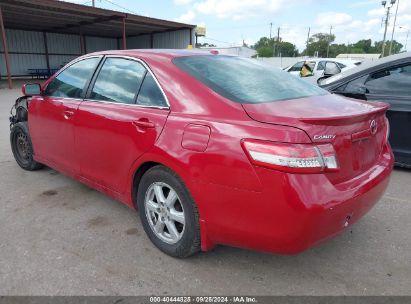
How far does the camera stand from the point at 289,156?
1927mm

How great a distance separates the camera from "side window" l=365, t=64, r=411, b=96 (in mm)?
4510

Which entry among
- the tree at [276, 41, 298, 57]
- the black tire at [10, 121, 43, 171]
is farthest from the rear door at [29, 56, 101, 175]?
the tree at [276, 41, 298, 57]

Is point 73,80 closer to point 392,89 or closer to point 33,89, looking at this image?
point 33,89

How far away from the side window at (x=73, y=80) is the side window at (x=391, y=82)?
354 centimetres

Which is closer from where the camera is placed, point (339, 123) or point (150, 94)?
point (339, 123)

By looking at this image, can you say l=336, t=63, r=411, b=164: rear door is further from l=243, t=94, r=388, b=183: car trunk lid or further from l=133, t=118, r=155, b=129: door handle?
l=133, t=118, r=155, b=129: door handle

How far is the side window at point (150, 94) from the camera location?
261 centimetres

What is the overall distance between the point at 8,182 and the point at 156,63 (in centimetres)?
270

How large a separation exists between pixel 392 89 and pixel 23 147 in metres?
4.87

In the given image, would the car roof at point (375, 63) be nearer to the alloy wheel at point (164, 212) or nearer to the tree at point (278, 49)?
the alloy wheel at point (164, 212)

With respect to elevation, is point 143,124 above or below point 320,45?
below

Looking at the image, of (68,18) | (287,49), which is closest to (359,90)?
(68,18)

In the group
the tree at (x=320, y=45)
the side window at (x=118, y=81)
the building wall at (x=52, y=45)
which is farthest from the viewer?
the tree at (x=320, y=45)

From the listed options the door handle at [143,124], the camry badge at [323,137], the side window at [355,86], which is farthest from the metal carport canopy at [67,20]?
the camry badge at [323,137]
